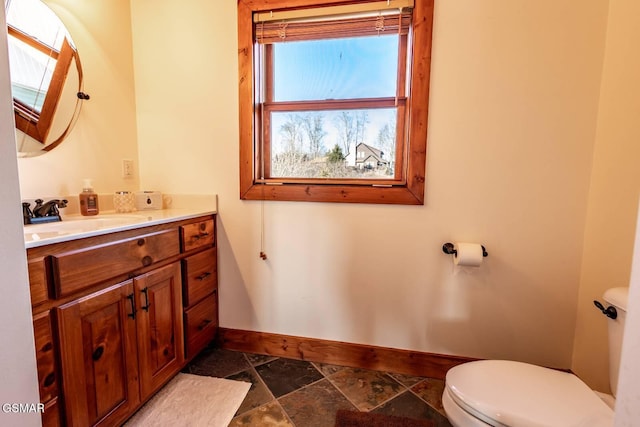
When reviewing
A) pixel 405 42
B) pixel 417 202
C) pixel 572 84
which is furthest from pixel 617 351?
pixel 405 42

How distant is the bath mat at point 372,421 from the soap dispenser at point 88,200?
1.57 m

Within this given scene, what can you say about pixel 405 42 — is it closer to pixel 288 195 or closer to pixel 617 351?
pixel 288 195

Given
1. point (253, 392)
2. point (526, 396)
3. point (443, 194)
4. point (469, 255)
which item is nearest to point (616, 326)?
point (526, 396)

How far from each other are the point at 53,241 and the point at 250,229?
37.5 inches

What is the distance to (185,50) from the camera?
5.66 ft

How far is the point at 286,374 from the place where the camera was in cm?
162

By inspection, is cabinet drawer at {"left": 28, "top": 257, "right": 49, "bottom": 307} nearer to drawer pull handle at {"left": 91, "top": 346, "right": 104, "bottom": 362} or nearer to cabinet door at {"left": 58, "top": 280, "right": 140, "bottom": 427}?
cabinet door at {"left": 58, "top": 280, "right": 140, "bottom": 427}

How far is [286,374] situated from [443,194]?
4.27ft

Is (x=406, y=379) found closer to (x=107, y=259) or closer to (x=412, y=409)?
(x=412, y=409)

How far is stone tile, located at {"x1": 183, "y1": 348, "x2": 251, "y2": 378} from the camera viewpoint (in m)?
1.62

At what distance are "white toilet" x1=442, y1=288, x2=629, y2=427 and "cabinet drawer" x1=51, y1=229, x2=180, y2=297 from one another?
131cm

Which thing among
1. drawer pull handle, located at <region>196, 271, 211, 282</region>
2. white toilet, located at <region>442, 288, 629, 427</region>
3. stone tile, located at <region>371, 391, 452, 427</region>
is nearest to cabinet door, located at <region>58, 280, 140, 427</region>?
drawer pull handle, located at <region>196, 271, 211, 282</region>

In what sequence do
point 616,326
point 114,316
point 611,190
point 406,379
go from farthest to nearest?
point 406,379
point 611,190
point 114,316
point 616,326

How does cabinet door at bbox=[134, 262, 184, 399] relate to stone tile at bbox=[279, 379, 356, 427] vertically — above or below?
above
